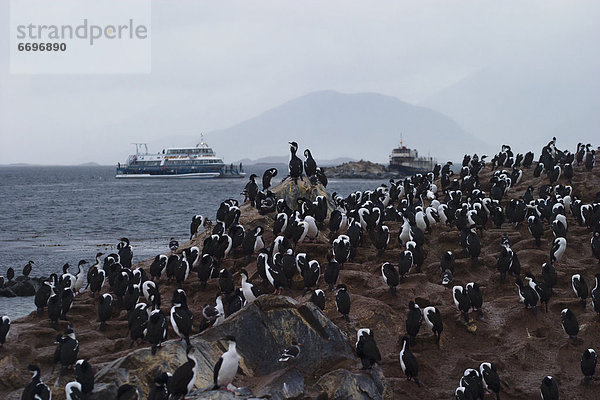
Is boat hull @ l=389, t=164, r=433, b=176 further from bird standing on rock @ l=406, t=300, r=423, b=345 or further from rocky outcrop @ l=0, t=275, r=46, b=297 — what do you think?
bird standing on rock @ l=406, t=300, r=423, b=345

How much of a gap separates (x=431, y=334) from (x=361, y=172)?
128782 millimetres

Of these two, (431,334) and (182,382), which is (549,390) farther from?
(182,382)

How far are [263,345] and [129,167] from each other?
14784 centimetres

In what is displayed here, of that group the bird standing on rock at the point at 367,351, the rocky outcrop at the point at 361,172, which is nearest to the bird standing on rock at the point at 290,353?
the bird standing on rock at the point at 367,351

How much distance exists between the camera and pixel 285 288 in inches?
722

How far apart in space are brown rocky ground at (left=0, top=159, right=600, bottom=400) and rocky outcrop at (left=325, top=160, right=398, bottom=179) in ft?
378

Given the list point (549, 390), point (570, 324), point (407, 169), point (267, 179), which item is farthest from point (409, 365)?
point (407, 169)

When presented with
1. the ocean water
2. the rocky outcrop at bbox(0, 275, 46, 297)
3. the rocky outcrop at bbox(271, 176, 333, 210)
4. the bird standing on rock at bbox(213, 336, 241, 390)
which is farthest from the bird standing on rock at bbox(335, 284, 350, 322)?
the rocky outcrop at bbox(0, 275, 46, 297)

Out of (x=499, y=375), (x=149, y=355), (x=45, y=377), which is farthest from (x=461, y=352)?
(x=45, y=377)

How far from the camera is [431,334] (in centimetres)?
1686

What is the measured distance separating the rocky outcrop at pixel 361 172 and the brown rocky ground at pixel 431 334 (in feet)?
378

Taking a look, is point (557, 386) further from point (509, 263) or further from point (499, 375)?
point (509, 263)

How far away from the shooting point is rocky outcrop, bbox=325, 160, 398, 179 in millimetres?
139500

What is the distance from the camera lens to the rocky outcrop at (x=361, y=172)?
140 metres
